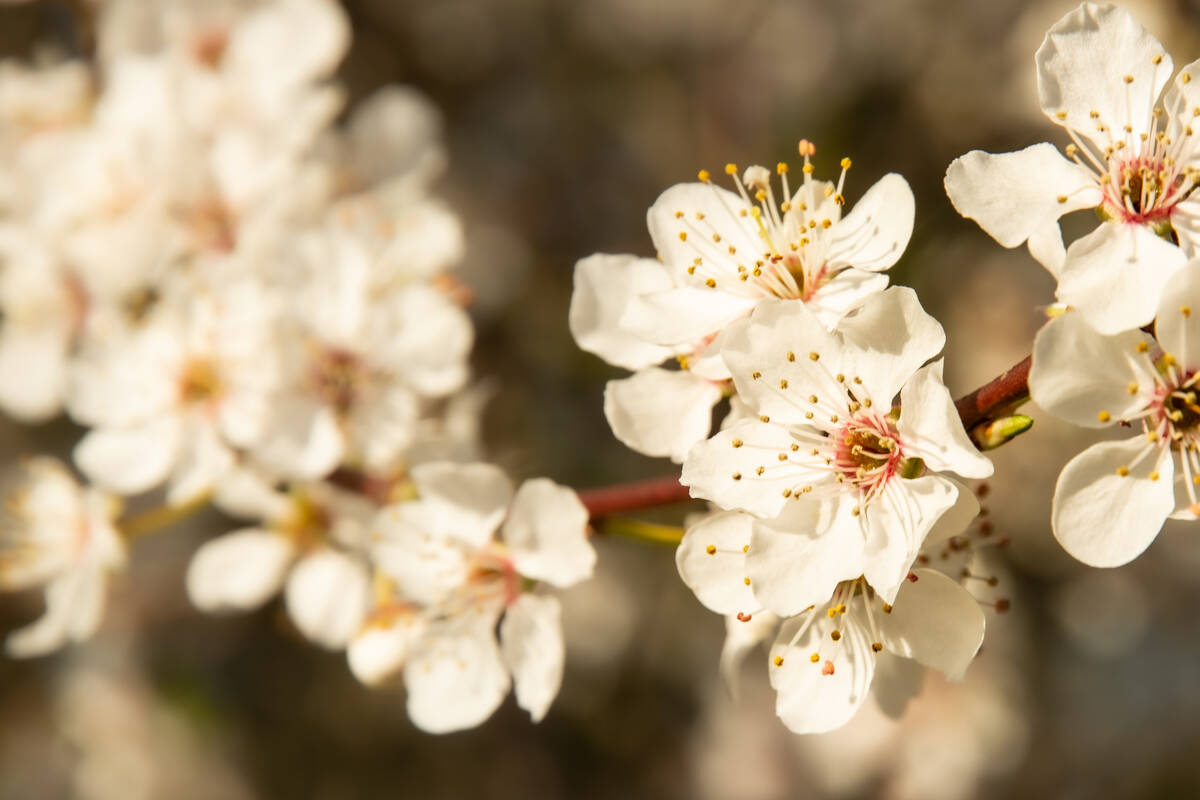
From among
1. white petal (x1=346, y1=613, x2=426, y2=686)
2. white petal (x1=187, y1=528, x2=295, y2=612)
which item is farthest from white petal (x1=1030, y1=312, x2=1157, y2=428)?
white petal (x1=187, y1=528, x2=295, y2=612)

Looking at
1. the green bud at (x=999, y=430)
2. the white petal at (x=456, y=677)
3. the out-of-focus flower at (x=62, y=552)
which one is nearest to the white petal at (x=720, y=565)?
the green bud at (x=999, y=430)

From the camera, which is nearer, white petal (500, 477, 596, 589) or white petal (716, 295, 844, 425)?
white petal (716, 295, 844, 425)

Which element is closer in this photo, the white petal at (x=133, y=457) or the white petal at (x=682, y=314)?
the white petal at (x=682, y=314)

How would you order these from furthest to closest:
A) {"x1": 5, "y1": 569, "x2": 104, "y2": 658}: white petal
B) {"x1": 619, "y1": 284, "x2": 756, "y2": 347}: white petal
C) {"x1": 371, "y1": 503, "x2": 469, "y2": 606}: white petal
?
{"x1": 5, "y1": 569, "x2": 104, "y2": 658}: white petal
{"x1": 371, "y1": 503, "x2": 469, "y2": 606}: white petal
{"x1": 619, "y1": 284, "x2": 756, "y2": 347}: white petal

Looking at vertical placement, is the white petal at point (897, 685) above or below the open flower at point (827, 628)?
below

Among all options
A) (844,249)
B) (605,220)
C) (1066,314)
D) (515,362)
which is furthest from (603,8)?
(1066,314)

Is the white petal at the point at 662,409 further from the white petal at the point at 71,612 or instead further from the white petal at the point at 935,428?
the white petal at the point at 71,612

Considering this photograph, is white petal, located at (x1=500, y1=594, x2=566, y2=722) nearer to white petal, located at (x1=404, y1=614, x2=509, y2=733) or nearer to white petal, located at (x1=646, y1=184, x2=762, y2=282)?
white petal, located at (x1=404, y1=614, x2=509, y2=733)
